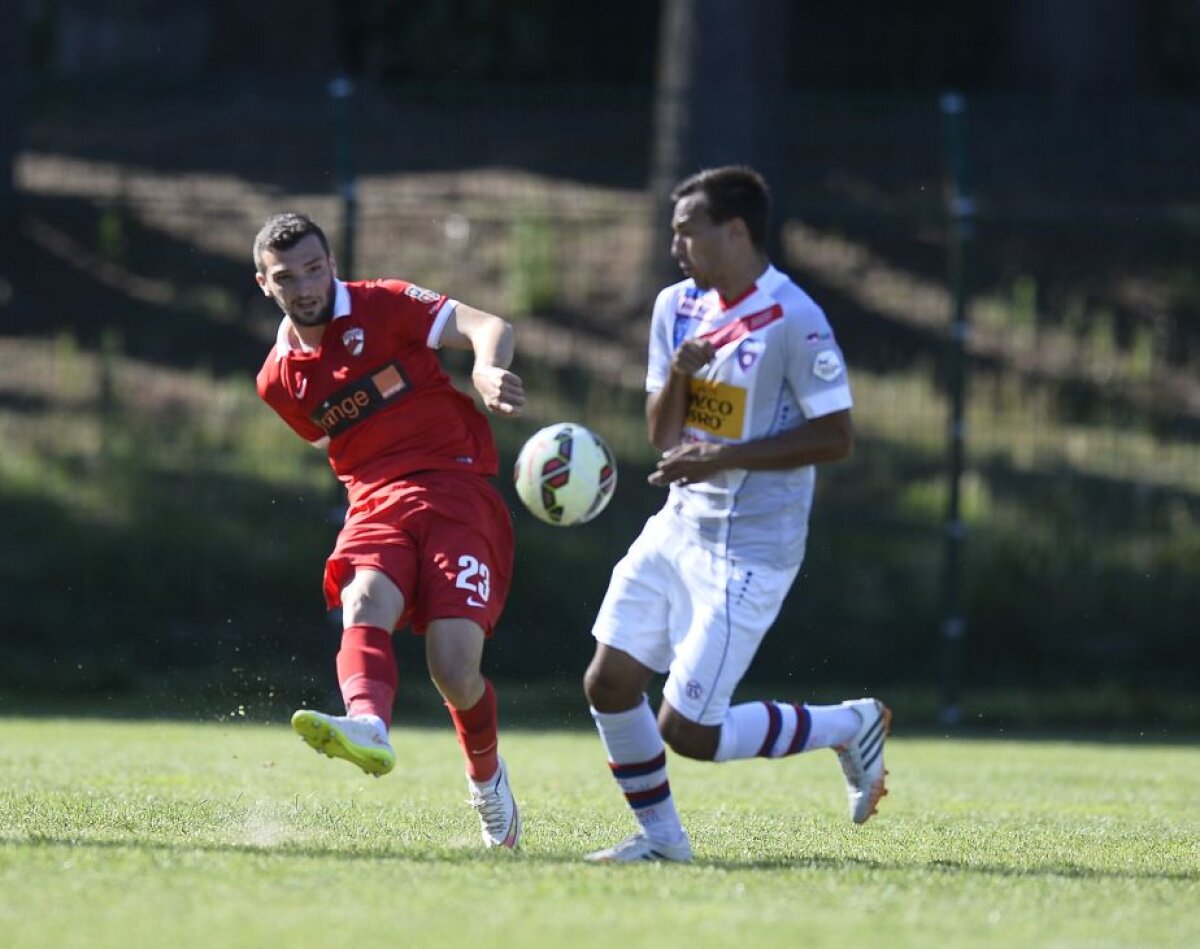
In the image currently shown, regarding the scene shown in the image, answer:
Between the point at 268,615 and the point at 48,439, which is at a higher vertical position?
the point at 48,439

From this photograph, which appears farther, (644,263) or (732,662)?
(644,263)

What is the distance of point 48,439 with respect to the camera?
1423 cm

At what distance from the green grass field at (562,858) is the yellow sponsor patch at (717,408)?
4.28 feet

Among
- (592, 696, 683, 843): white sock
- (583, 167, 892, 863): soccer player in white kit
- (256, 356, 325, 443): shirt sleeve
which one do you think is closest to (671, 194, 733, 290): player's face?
(583, 167, 892, 863): soccer player in white kit

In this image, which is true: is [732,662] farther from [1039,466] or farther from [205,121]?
[205,121]

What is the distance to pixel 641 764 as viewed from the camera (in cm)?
641

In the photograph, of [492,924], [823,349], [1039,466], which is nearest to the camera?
[492,924]

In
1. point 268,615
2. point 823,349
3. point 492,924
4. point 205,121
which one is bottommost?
point 268,615

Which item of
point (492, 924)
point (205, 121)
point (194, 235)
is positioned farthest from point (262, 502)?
point (492, 924)

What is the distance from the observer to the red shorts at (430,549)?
6.52 metres

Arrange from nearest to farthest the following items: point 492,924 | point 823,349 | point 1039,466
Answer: point 492,924 < point 823,349 < point 1039,466

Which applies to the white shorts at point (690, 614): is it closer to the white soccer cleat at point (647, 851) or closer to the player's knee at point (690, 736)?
the player's knee at point (690, 736)

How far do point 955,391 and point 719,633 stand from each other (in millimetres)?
7264

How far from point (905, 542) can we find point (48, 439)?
5870mm
